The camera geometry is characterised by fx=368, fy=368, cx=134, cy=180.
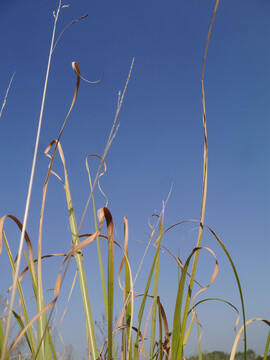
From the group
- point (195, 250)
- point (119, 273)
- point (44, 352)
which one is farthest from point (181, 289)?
point (44, 352)

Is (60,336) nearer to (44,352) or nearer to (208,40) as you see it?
(44,352)

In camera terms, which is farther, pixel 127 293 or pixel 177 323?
pixel 127 293

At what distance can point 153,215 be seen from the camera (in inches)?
47.9

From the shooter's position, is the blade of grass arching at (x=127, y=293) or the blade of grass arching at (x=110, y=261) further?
the blade of grass arching at (x=127, y=293)

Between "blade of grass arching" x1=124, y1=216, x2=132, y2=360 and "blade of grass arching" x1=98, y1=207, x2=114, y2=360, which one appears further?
"blade of grass arching" x1=124, y1=216, x2=132, y2=360

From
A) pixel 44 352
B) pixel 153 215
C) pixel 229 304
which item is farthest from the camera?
pixel 153 215

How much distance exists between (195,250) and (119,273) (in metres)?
0.21

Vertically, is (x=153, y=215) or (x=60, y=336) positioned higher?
(x=153, y=215)

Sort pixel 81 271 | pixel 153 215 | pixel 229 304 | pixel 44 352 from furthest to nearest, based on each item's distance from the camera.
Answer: pixel 153 215, pixel 229 304, pixel 81 271, pixel 44 352

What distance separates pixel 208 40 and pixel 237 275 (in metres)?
0.50

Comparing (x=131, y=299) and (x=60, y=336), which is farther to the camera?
(x=60, y=336)

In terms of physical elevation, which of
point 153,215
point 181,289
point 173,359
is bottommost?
point 173,359

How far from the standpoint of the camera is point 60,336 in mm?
1061

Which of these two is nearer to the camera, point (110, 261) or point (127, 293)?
point (110, 261)
